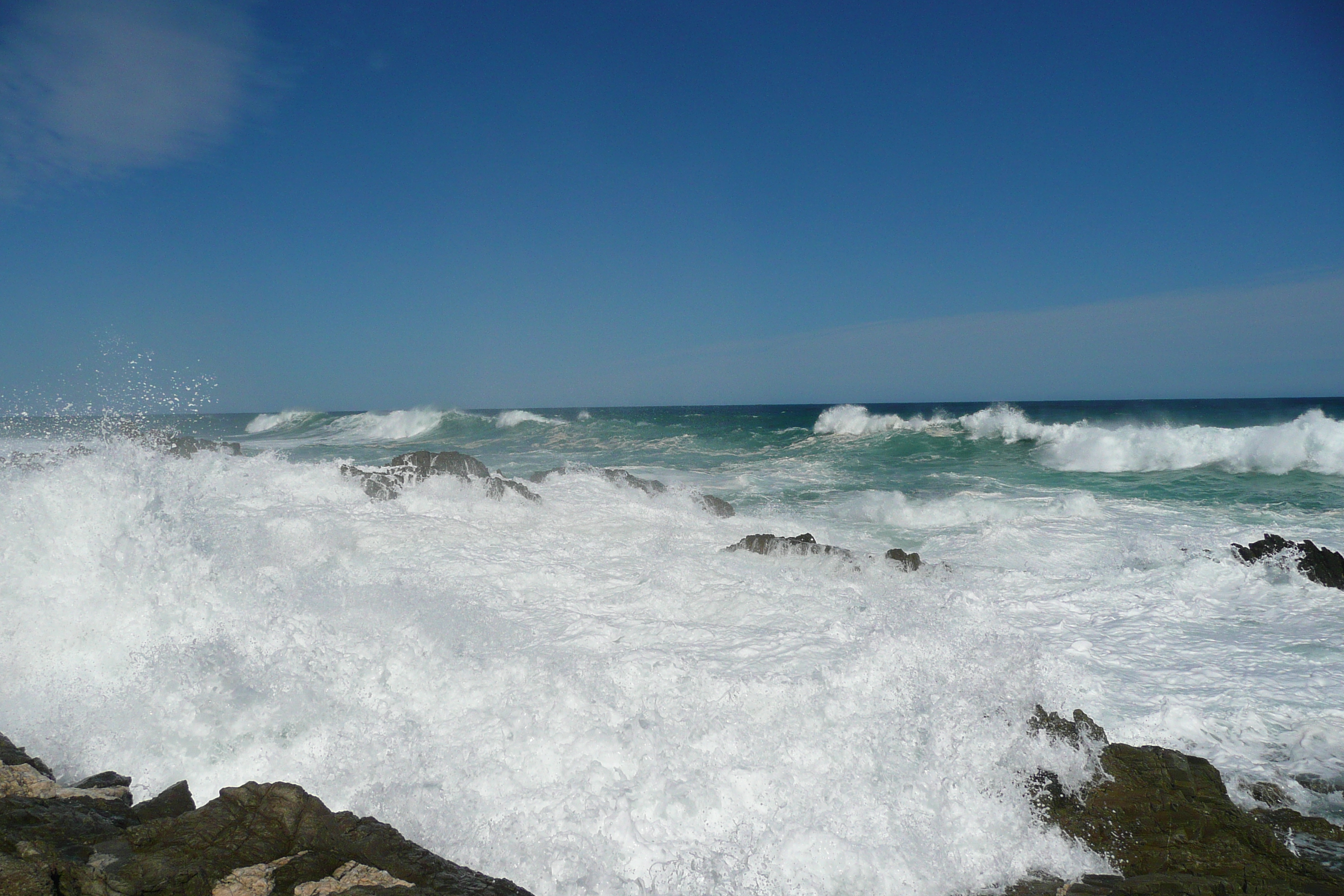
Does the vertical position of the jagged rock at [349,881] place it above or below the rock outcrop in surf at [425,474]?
below

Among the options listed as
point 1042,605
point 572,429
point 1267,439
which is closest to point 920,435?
point 1267,439

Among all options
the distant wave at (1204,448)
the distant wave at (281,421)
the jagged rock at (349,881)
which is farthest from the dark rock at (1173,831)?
the distant wave at (281,421)

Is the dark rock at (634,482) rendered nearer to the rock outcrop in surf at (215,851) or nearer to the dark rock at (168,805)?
the dark rock at (168,805)

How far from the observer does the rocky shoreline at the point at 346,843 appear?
9.37 ft

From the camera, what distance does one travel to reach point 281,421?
179 feet

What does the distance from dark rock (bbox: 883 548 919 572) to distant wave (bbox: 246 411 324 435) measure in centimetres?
4797

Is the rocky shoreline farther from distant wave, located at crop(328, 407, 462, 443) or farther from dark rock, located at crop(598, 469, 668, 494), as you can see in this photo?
distant wave, located at crop(328, 407, 462, 443)

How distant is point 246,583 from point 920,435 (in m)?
27.1

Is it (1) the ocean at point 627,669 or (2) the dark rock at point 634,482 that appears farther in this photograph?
(2) the dark rock at point 634,482

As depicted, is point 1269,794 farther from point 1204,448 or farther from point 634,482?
point 1204,448

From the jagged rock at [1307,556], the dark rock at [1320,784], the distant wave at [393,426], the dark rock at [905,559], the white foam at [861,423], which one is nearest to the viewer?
the dark rock at [1320,784]

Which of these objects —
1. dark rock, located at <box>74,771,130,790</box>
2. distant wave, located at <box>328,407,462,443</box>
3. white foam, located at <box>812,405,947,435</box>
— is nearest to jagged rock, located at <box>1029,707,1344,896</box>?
dark rock, located at <box>74,771,130,790</box>

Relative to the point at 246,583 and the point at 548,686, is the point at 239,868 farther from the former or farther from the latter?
the point at 246,583

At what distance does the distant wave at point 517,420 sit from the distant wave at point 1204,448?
26.9 meters
